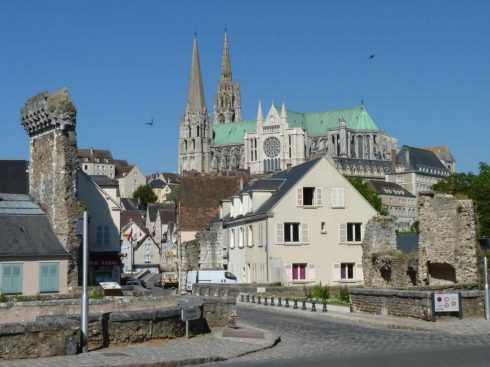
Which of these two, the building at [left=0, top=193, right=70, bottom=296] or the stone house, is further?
the stone house

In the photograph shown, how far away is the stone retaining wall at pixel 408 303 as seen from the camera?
23.0 meters

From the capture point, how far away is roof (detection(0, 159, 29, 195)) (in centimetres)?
4238

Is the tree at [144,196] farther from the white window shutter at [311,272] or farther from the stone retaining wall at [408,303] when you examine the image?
the stone retaining wall at [408,303]

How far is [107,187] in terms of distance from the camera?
5297 centimetres

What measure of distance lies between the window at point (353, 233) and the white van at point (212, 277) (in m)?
8.27

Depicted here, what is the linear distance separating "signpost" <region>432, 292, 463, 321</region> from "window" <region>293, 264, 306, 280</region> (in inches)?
944

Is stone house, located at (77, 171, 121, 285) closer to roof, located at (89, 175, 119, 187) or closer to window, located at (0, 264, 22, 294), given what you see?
roof, located at (89, 175, 119, 187)

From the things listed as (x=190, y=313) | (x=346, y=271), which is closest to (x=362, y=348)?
(x=190, y=313)

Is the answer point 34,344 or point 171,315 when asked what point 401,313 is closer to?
point 171,315

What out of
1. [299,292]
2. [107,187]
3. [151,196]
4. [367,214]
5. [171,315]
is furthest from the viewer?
[151,196]

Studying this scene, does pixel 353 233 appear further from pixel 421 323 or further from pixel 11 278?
pixel 421 323

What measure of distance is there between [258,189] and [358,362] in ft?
116

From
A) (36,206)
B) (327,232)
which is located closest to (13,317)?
(36,206)

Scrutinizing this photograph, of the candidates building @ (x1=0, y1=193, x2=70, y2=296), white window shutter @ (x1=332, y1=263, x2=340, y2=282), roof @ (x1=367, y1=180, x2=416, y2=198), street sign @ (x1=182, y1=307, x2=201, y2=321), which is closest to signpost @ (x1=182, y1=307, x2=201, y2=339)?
street sign @ (x1=182, y1=307, x2=201, y2=321)
